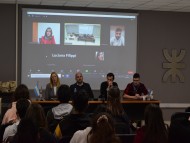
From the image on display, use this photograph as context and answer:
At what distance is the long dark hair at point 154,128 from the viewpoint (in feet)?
10.2

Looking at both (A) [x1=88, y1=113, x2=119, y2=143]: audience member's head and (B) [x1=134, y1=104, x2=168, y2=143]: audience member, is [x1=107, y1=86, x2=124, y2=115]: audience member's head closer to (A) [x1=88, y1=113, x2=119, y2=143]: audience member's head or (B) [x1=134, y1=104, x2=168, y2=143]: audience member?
(B) [x1=134, y1=104, x2=168, y2=143]: audience member

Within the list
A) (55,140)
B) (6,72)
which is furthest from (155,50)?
(55,140)

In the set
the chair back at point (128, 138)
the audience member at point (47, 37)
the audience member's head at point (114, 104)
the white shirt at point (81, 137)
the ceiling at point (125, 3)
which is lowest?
the chair back at point (128, 138)

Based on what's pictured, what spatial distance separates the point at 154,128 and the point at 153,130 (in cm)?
2

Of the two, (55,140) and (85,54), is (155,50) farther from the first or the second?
(55,140)

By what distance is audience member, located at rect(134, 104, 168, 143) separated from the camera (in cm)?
312

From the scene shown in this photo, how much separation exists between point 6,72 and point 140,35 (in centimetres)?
346

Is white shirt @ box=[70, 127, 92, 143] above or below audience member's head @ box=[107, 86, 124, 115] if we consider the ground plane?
below

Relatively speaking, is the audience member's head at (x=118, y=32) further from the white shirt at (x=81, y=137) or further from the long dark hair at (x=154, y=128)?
the white shirt at (x=81, y=137)

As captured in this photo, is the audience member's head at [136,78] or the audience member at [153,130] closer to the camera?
the audience member at [153,130]

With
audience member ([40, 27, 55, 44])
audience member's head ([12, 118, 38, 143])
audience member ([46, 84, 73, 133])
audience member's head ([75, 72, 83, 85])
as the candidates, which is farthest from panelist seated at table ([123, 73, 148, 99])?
audience member's head ([12, 118, 38, 143])

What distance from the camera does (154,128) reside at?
3.15 m

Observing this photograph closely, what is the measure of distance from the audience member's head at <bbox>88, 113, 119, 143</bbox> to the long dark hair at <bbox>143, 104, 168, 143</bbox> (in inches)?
20.6

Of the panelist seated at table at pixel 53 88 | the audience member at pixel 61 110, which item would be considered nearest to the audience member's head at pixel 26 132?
the audience member at pixel 61 110
